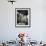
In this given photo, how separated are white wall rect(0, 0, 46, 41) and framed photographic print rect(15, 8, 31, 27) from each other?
0.12 meters

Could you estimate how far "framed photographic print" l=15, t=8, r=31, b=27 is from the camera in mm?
5395

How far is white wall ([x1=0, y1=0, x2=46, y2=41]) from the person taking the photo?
17.6 feet

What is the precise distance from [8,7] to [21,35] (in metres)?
2.54

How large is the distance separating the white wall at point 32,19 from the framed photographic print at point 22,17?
12 cm

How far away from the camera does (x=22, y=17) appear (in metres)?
5.40

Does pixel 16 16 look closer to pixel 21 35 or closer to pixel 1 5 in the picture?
pixel 1 5

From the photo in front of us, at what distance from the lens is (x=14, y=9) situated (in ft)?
17.7

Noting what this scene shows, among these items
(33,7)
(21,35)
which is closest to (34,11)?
(33,7)

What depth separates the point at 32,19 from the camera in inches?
212

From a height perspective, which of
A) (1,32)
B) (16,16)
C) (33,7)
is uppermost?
(33,7)

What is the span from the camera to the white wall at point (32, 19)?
537cm

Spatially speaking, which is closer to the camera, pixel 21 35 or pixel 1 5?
pixel 21 35

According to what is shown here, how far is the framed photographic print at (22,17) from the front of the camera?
5395 mm

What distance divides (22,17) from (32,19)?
42 cm
